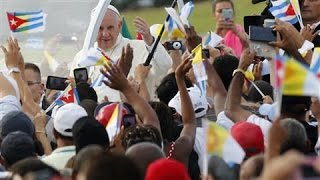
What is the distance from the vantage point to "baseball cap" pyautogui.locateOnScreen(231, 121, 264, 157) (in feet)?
27.1

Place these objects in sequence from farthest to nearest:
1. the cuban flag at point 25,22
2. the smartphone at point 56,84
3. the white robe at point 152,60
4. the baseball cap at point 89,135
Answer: the cuban flag at point 25,22 → the white robe at point 152,60 → the smartphone at point 56,84 → the baseball cap at point 89,135

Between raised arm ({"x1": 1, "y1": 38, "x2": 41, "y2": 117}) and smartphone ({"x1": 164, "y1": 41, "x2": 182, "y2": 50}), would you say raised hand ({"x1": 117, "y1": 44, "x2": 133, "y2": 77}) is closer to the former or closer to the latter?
raised arm ({"x1": 1, "y1": 38, "x2": 41, "y2": 117})

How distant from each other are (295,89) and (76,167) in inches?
63.5

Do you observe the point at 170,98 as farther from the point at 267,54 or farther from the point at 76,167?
the point at 76,167

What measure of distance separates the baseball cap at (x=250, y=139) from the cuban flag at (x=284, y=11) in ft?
12.2

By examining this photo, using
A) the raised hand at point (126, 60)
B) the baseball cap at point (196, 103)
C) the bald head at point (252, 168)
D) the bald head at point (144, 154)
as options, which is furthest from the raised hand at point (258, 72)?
the bald head at point (252, 168)

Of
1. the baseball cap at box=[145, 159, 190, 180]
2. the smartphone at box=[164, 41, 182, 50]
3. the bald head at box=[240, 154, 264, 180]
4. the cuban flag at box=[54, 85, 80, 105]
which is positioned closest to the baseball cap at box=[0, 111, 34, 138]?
the cuban flag at box=[54, 85, 80, 105]

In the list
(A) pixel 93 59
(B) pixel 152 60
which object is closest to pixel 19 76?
(A) pixel 93 59

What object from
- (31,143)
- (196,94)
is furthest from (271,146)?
(196,94)

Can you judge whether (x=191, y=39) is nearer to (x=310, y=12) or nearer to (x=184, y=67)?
(x=310, y=12)

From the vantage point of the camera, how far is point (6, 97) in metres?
10.5

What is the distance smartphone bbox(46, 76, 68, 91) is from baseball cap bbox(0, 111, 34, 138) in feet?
9.19

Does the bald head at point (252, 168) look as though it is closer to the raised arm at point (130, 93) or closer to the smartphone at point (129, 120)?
the raised arm at point (130, 93)

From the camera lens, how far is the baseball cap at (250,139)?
8258 mm
